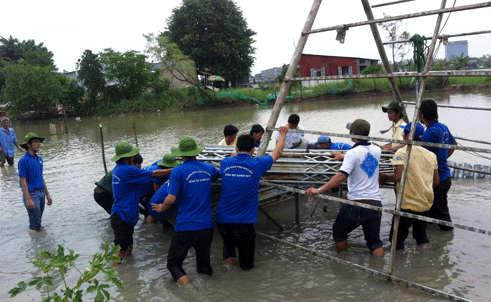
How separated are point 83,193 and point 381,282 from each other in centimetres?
743

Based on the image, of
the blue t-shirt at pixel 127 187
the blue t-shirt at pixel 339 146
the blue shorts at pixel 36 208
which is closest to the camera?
the blue t-shirt at pixel 127 187

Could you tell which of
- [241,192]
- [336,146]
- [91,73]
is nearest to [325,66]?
[91,73]

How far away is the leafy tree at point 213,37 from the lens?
4022 centimetres

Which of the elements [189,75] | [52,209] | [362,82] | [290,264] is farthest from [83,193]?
[189,75]

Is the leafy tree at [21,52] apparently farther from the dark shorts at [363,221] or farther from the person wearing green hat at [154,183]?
the dark shorts at [363,221]

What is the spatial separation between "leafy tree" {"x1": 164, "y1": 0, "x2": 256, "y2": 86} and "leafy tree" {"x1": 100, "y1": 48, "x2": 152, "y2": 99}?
474cm

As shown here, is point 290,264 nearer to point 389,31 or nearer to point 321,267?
point 321,267

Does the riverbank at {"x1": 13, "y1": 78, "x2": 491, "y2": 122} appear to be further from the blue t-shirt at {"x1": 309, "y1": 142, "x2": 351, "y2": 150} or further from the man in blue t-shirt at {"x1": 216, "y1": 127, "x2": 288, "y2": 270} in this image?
the man in blue t-shirt at {"x1": 216, "y1": 127, "x2": 288, "y2": 270}

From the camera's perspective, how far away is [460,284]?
400 cm

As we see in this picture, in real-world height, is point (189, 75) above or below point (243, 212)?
above

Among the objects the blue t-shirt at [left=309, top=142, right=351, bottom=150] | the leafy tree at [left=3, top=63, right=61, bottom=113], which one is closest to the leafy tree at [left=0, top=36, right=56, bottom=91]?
the leafy tree at [left=3, top=63, right=61, bottom=113]

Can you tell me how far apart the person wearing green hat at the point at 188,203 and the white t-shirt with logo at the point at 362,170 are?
146cm

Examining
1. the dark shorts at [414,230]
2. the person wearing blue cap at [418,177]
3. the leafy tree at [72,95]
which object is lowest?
the dark shorts at [414,230]

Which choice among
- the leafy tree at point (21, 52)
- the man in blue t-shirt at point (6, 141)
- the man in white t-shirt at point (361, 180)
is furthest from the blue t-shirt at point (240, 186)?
the leafy tree at point (21, 52)
